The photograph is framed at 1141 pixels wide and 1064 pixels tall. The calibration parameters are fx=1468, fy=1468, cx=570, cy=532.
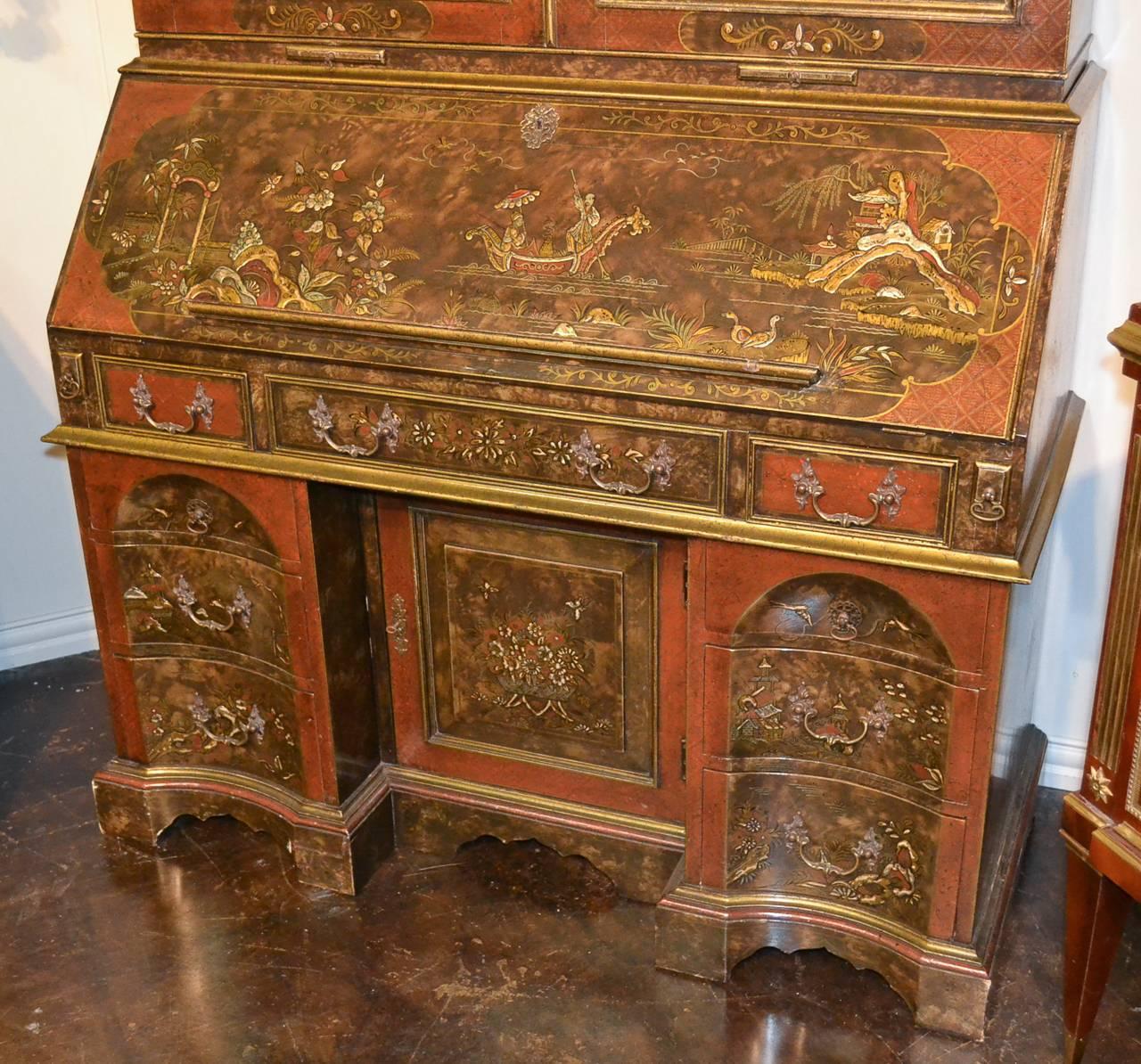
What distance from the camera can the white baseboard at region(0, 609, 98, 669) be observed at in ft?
13.7

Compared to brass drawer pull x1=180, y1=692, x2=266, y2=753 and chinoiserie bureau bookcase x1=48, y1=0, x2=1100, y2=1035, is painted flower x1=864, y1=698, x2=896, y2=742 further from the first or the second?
brass drawer pull x1=180, y1=692, x2=266, y2=753

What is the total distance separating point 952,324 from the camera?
95.0 inches

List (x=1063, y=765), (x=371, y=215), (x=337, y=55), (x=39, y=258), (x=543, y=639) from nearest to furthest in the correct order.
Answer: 1. (x=371, y=215)
2. (x=337, y=55)
3. (x=543, y=639)
4. (x=1063, y=765)
5. (x=39, y=258)

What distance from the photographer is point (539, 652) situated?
10.1 feet

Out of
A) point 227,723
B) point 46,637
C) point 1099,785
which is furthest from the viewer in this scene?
point 46,637

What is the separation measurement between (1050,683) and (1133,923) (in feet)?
1.98

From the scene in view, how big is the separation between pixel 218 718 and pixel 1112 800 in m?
1.91

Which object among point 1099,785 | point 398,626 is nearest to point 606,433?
point 398,626

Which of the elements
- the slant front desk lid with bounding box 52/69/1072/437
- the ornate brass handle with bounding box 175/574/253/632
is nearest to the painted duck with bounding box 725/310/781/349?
the slant front desk lid with bounding box 52/69/1072/437

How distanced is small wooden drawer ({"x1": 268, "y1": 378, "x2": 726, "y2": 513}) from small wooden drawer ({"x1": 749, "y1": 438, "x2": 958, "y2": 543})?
79 millimetres

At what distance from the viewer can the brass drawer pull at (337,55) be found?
2.90m

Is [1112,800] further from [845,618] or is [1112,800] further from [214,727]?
[214,727]

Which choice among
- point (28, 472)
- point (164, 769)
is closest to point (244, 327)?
point (164, 769)

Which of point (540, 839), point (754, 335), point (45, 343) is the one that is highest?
point (754, 335)
